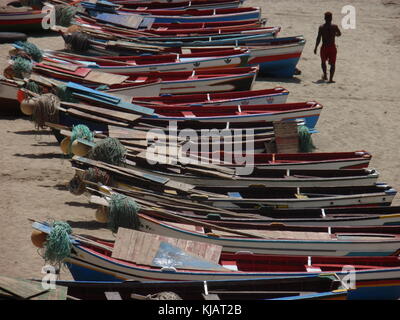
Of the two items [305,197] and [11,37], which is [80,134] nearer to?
[305,197]

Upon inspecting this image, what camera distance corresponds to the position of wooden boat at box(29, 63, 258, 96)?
70.8 ft

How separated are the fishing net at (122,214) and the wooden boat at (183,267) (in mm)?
537

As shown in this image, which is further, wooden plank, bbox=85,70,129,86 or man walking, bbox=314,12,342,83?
man walking, bbox=314,12,342,83

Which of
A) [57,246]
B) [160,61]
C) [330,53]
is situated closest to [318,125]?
[330,53]

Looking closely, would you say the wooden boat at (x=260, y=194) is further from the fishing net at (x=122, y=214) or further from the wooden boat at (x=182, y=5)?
the wooden boat at (x=182, y=5)

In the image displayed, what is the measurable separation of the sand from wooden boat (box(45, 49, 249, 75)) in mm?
1328

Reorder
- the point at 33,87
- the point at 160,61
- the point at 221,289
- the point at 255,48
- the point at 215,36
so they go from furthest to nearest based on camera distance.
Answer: the point at 215,36, the point at 255,48, the point at 160,61, the point at 33,87, the point at 221,289

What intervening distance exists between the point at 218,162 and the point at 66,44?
33.5 feet

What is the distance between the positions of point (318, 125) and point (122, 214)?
8.69 metres

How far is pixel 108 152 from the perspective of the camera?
16.3 metres

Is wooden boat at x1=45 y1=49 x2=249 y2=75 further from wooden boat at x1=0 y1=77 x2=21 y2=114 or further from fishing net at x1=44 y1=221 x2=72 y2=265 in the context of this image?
fishing net at x1=44 y1=221 x2=72 y2=265

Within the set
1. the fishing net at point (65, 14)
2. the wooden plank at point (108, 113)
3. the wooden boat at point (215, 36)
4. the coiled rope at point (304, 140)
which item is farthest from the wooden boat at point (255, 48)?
the wooden plank at point (108, 113)

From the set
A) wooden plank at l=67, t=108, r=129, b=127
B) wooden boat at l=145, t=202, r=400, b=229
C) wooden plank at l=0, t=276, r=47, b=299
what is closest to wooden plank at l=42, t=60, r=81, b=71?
wooden plank at l=67, t=108, r=129, b=127
